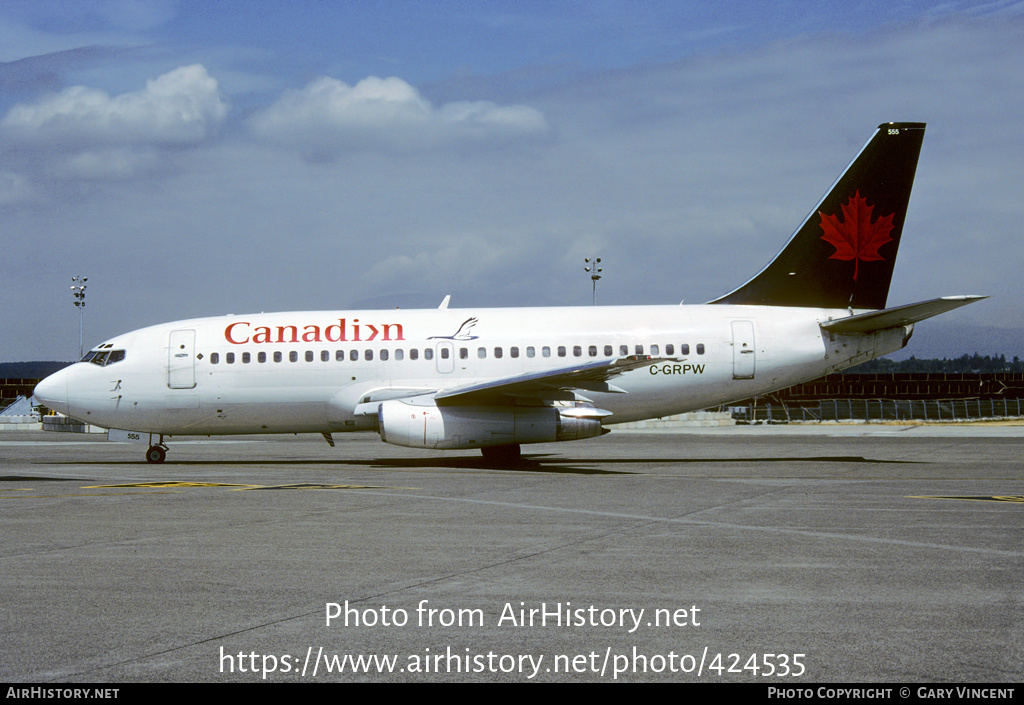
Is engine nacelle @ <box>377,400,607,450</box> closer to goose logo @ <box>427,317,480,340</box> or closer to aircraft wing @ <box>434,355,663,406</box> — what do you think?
aircraft wing @ <box>434,355,663,406</box>

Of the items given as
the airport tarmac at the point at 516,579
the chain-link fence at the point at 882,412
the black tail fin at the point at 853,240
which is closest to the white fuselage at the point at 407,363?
the black tail fin at the point at 853,240

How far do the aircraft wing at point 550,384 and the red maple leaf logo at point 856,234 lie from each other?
7766 millimetres

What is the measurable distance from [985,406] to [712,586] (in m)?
58.0

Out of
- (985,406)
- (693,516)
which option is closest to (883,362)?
(985,406)

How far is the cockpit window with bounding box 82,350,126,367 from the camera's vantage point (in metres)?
27.6

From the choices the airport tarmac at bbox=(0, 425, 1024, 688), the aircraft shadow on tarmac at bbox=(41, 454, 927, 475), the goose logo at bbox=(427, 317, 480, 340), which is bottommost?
the airport tarmac at bbox=(0, 425, 1024, 688)

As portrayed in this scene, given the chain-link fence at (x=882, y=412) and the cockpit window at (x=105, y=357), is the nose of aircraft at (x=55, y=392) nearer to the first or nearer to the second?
→ the cockpit window at (x=105, y=357)

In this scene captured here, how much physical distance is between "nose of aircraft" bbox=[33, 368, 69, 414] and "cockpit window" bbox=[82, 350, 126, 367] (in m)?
0.78

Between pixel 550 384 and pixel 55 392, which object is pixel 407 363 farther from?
pixel 55 392

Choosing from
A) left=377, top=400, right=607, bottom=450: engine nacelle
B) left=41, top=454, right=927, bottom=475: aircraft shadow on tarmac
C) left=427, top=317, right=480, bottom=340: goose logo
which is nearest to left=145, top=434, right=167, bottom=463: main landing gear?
left=41, top=454, right=927, bottom=475: aircraft shadow on tarmac

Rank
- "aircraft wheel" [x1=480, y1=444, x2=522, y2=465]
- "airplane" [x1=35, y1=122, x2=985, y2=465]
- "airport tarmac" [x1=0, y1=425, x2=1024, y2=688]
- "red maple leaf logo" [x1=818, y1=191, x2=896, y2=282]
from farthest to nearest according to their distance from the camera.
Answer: "red maple leaf logo" [x1=818, y1=191, x2=896, y2=282], "airplane" [x1=35, y1=122, x2=985, y2=465], "aircraft wheel" [x1=480, y1=444, x2=522, y2=465], "airport tarmac" [x1=0, y1=425, x2=1024, y2=688]

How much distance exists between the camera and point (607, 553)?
37.4 ft

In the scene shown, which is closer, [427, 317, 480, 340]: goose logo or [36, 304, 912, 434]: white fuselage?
[36, 304, 912, 434]: white fuselage

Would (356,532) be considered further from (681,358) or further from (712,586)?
(681,358)
